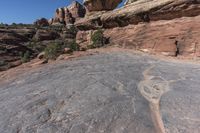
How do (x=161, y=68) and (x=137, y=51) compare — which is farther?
(x=137, y=51)

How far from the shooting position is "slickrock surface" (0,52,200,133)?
27.1ft

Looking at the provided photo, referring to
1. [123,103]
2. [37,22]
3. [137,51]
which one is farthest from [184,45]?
[37,22]

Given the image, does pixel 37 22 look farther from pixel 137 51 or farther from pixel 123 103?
pixel 123 103

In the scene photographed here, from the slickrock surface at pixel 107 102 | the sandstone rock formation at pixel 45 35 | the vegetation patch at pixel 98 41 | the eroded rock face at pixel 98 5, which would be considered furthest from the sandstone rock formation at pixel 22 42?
the slickrock surface at pixel 107 102

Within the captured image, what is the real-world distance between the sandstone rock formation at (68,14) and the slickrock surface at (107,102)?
291 ft

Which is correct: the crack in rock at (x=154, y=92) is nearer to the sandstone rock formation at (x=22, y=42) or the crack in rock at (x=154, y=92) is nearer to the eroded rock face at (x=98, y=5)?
the eroded rock face at (x=98, y=5)

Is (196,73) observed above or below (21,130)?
below

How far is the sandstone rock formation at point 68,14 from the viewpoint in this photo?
332 feet

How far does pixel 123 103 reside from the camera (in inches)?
388

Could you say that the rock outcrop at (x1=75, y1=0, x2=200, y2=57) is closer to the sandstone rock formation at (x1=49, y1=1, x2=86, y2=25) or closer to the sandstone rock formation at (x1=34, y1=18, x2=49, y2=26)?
the sandstone rock formation at (x1=34, y1=18, x2=49, y2=26)

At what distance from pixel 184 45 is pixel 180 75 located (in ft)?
25.9

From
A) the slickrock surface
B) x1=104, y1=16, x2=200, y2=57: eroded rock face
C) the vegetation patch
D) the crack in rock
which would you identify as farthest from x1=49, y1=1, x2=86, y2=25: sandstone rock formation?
the crack in rock

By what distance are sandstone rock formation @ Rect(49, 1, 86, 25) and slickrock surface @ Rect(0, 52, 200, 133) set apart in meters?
88.8

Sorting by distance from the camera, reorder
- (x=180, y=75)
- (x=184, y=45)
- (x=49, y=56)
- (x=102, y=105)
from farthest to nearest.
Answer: (x=49, y=56) < (x=184, y=45) < (x=180, y=75) < (x=102, y=105)
